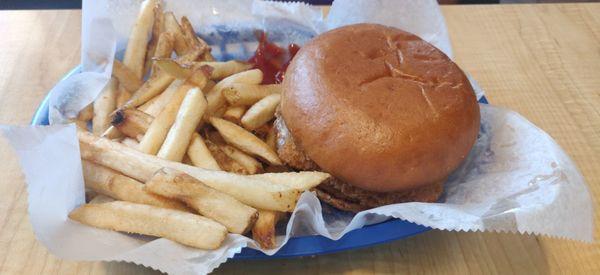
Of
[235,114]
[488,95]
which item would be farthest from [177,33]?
[488,95]

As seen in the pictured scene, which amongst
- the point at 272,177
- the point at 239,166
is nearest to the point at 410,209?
the point at 272,177

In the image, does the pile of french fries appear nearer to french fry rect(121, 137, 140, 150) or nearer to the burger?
french fry rect(121, 137, 140, 150)

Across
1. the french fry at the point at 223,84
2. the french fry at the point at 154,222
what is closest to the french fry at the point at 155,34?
the french fry at the point at 223,84

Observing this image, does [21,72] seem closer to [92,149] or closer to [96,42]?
[96,42]

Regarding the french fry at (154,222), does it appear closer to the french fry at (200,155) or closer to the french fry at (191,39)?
the french fry at (200,155)

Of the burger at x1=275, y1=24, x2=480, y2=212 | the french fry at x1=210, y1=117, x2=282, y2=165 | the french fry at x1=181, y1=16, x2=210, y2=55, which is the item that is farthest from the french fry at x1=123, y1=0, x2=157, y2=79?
the burger at x1=275, y1=24, x2=480, y2=212
